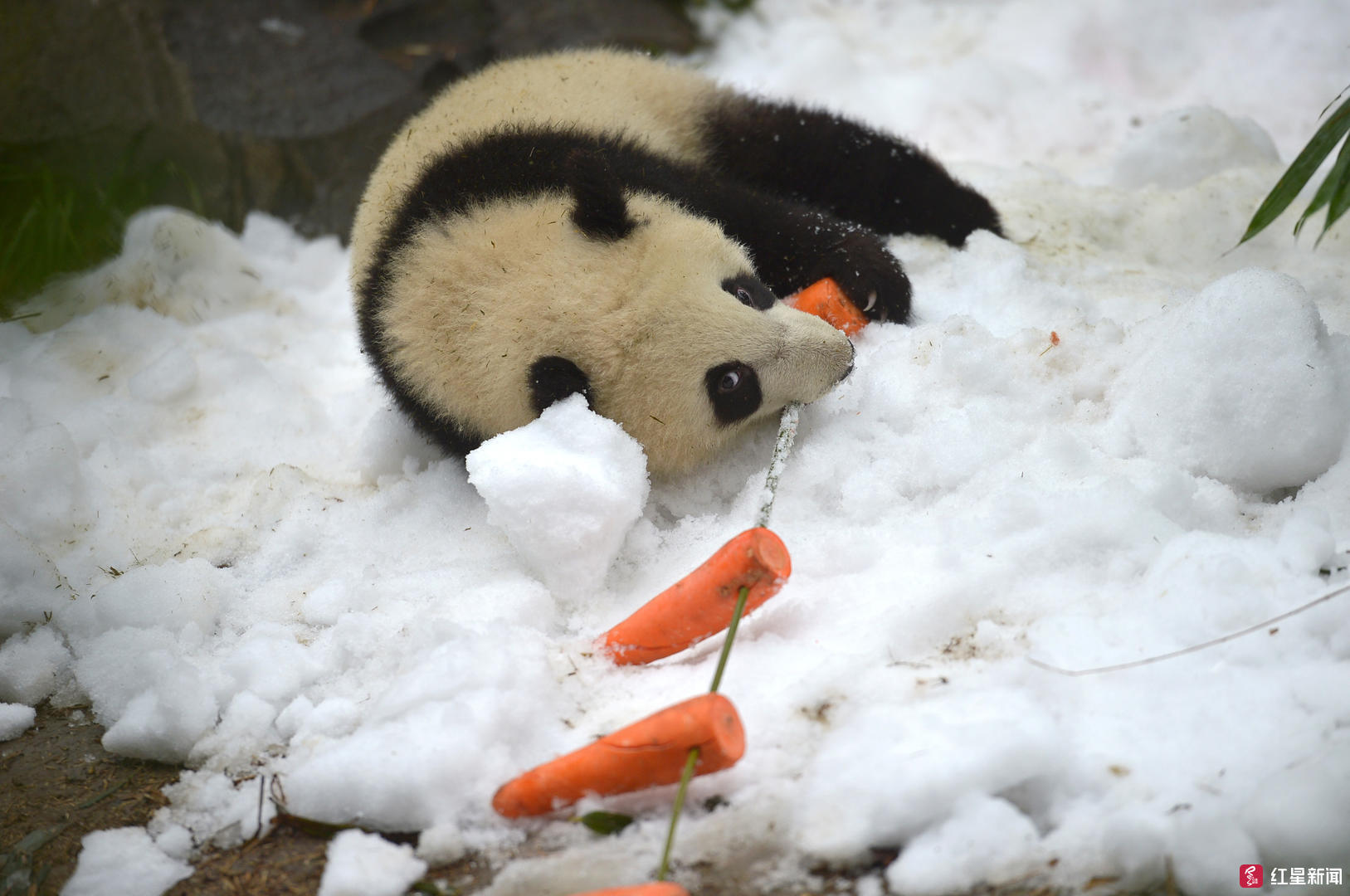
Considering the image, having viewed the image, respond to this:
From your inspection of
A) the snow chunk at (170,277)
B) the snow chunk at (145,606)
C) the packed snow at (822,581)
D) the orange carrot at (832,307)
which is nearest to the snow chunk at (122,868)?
the packed snow at (822,581)

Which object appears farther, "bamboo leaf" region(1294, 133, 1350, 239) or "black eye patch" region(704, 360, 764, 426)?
"black eye patch" region(704, 360, 764, 426)

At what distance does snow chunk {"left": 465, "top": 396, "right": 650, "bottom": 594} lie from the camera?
2.19 m

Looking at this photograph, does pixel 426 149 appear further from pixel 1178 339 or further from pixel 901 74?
pixel 901 74

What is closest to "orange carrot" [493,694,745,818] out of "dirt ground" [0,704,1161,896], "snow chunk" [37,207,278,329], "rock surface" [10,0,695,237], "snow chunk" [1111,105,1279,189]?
"dirt ground" [0,704,1161,896]

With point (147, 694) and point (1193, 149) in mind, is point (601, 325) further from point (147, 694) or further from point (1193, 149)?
point (1193, 149)

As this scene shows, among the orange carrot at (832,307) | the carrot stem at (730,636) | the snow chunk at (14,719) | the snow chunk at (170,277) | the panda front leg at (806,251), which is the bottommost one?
the snow chunk at (14,719)

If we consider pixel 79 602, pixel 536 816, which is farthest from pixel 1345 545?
pixel 79 602

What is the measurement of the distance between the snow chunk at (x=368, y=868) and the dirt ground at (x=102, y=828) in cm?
3

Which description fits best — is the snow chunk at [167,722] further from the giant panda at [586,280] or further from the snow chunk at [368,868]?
the giant panda at [586,280]

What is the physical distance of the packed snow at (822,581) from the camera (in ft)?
4.94

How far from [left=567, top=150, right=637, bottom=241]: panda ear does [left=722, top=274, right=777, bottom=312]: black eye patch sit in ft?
0.98

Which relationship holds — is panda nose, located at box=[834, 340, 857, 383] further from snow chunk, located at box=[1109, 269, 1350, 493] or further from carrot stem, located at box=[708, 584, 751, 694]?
carrot stem, located at box=[708, 584, 751, 694]

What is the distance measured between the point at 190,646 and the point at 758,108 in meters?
2.63

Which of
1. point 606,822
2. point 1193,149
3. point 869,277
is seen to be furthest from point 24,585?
point 1193,149
